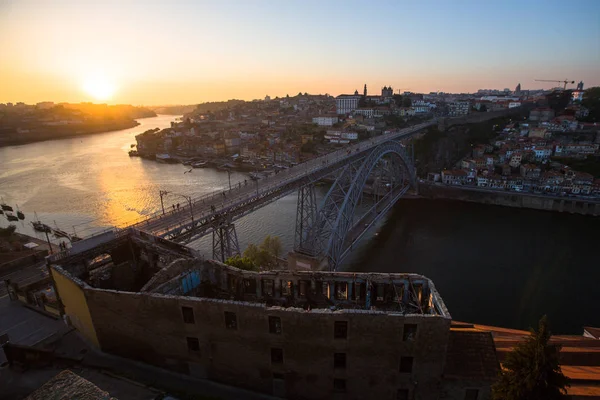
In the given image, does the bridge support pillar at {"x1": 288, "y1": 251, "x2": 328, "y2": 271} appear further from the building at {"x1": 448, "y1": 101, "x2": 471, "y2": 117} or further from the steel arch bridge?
the building at {"x1": 448, "y1": 101, "x2": 471, "y2": 117}

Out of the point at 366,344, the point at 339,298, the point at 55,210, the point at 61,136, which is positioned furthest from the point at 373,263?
the point at 61,136

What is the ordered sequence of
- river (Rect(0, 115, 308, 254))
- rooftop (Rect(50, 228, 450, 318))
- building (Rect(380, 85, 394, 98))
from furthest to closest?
1. building (Rect(380, 85, 394, 98))
2. river (Rect(0, 115, 308, 254))
3. rooftop (Rect(50, 228, 450, 318))

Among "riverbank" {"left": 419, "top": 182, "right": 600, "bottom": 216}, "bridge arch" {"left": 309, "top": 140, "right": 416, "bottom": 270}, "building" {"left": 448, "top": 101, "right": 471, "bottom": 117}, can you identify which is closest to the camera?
"bridge arch" {"left": 309, "top": 140, "right": 416, "bottom": 270}

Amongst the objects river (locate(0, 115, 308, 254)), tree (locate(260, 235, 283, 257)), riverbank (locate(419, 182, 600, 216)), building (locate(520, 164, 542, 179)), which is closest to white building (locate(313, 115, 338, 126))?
river (locate(0, 115, 308, 254))

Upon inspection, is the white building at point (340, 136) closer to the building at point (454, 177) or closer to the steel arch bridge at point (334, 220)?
the building at point (454, 177)

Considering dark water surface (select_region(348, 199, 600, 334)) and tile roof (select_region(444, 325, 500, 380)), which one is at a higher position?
tile roof (select_region(444, 325, 500, 380))

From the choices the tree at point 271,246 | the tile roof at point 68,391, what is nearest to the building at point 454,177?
the tree at point 271,246
